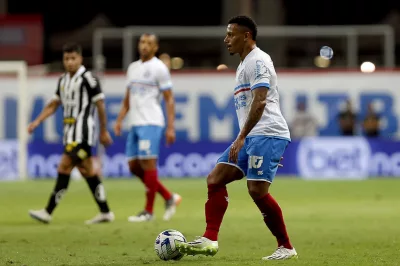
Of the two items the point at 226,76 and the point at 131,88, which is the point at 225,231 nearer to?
the point at 131,88

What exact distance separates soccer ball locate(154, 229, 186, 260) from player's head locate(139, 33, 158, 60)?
520cm

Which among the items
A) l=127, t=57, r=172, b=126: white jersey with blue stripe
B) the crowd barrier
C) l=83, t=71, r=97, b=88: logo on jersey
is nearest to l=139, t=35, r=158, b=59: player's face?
l=127, t=57, r=172, b=126: white jersey with blue stripe

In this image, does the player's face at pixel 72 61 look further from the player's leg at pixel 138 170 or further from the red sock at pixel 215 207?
the red sock at pixel 215 207

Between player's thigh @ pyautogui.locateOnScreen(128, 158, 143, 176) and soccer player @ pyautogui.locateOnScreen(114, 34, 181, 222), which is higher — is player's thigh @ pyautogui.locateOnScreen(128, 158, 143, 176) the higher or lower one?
the lower one

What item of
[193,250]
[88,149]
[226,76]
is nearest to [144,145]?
[88,149]

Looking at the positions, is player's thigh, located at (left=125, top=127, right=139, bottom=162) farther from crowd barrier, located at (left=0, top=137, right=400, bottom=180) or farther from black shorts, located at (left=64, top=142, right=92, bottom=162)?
crowd barrier, located at (left=0, top=137, right=400, bottom=180)

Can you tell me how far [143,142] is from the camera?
1372 centimetres

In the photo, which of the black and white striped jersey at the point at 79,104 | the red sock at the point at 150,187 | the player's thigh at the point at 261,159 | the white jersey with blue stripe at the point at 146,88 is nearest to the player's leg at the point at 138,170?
the red sock at the point at 150,187

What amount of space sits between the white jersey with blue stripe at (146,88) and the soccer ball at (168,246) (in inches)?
195

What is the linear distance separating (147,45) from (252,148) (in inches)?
201

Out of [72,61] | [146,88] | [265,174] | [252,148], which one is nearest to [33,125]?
[72,61]

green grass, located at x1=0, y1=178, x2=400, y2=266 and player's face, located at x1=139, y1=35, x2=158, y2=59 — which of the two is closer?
green grass, located at x1=0, y1=178, x2=400, y2=266

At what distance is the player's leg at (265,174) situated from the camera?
29.4 feet

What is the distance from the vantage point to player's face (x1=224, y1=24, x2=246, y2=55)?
918 centimetres
